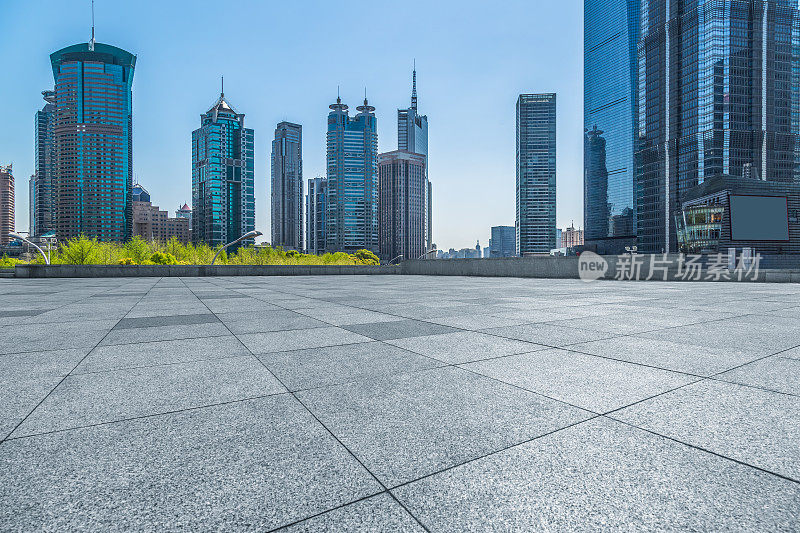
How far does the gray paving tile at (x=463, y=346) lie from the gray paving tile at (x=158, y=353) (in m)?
1.99

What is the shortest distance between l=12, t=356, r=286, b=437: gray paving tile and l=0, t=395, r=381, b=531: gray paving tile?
259 millimetres

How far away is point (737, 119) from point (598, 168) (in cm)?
7592

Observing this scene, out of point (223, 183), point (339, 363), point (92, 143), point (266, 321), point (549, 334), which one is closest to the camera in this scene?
point (339, 363)

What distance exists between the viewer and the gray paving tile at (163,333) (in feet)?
18.0

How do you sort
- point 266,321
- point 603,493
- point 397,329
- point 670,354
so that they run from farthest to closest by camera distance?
1. point 266,321
2. point 397,329
3. point 670,354
4. point 603,493

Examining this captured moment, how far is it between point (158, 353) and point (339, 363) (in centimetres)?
214

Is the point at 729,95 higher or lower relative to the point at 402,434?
higher

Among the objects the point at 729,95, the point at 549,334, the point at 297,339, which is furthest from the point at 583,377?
the point at 729,95

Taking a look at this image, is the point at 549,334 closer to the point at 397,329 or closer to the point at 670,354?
the point at 670,354

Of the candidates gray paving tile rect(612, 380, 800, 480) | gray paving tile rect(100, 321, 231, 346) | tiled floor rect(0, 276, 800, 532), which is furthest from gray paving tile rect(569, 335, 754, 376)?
gray paving tile rect(100, 321, 231, 346)

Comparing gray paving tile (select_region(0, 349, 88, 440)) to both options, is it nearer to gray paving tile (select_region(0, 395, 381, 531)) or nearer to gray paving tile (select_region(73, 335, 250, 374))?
gray paving tile (select_region(73, 335, 250, 374))

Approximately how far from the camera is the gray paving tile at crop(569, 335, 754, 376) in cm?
395

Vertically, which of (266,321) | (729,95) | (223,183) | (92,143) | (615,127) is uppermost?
(615,127)

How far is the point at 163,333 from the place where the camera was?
19.6ft
